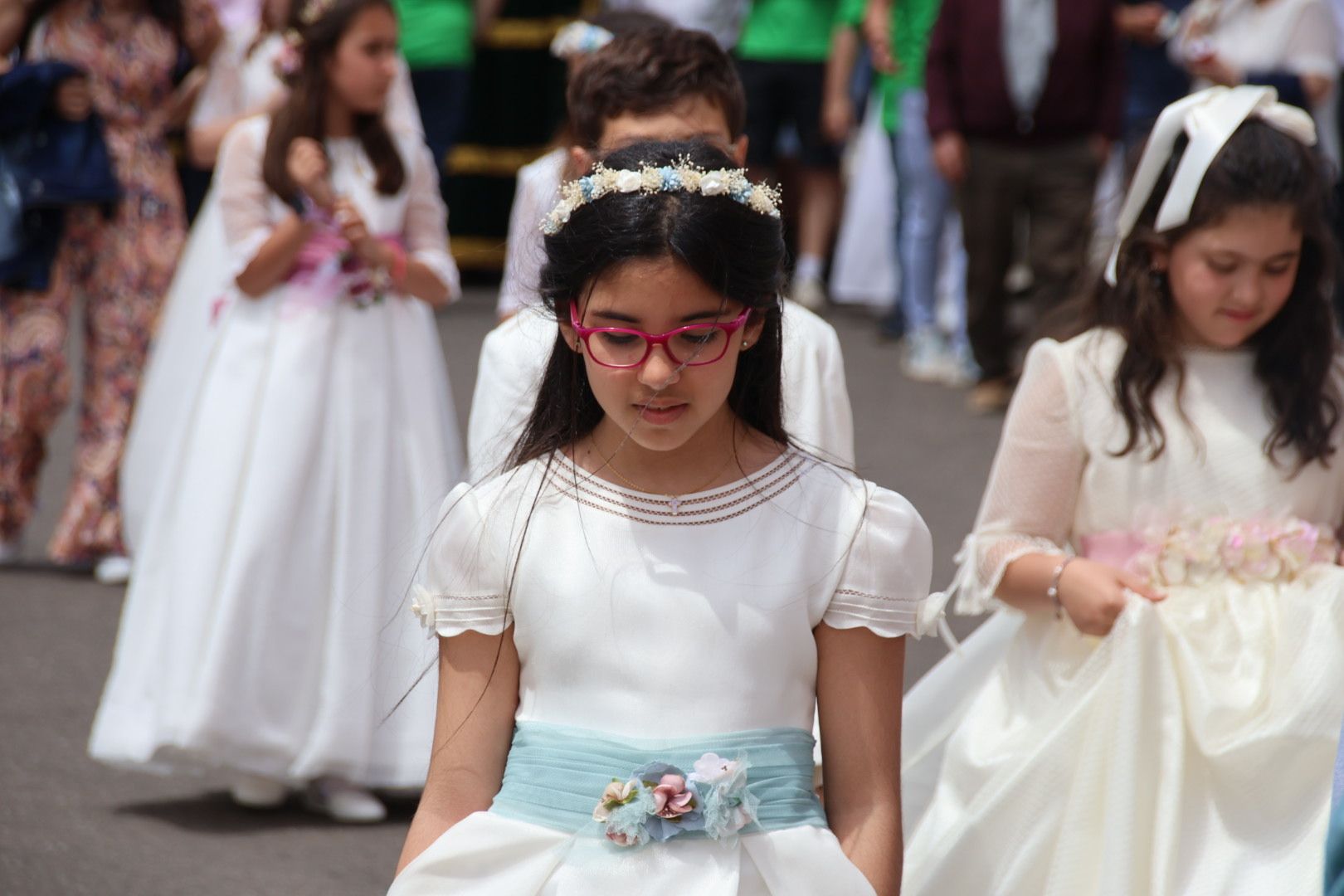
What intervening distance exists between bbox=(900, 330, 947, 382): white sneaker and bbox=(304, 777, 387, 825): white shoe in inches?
Answer: 217

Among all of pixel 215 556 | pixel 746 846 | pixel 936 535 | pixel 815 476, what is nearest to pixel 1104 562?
pixel 815 476

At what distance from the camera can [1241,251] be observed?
3727 mm

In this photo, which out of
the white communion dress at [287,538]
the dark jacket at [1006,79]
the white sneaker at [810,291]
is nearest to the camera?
the white communion dress at [287,538]

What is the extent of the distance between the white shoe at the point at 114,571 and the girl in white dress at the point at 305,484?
198cm

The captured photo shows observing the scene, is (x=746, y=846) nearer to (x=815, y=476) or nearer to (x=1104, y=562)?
(x=815, y=476)

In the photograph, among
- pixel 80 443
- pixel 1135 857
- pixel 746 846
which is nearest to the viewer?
pixel 746 846

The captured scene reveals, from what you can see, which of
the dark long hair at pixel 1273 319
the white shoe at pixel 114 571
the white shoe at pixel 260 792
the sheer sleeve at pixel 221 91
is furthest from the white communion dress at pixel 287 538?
the sheer sleeve at pixel 221 91

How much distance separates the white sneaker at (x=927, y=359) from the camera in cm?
1002

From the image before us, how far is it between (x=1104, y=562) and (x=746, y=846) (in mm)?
1395

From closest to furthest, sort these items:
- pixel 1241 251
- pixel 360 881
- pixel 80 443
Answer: pixel 1241 251 < pixel 360 881 < pixel 80 443

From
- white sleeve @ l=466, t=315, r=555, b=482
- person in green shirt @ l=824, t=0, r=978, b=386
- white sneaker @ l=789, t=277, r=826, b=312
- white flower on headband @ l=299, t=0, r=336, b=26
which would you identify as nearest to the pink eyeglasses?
white sleeve @ l=466, t=315, r=555, b=482

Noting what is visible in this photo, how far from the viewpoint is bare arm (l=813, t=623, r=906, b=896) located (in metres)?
2.66

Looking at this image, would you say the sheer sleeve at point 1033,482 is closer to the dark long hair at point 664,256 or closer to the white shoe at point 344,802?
the dark long hair at point 664,256

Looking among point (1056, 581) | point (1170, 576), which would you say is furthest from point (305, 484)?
point (1170, 576)
